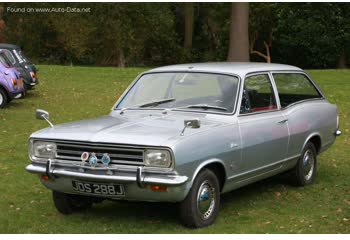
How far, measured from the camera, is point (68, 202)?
21.1 ft

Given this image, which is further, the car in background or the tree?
the tree

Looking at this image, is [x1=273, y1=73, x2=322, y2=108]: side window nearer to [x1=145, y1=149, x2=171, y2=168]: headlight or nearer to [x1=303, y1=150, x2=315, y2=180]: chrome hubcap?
[x1=303, y1=150, x2=315, y2=180]: chrome hubcap

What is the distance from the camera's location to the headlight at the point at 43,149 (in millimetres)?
5984

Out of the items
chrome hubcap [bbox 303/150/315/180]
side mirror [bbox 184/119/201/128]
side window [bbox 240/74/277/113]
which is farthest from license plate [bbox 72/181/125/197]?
chrome hubcap [bbox 303/150/315/180]

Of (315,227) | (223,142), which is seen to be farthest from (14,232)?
(315,227)

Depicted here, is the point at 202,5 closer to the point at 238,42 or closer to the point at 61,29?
the point at 61,29

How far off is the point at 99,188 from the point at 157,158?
0.65 m

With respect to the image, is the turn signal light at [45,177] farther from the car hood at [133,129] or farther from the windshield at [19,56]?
the windshield at [19,56]

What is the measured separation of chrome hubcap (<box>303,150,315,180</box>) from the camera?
310 inches

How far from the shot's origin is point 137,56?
43.8 meters

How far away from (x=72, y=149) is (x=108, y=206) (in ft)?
4.03

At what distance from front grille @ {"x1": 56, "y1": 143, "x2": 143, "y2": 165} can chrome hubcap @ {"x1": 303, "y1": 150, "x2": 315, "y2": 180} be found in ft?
9.90

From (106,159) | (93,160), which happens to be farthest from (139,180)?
(93,160)

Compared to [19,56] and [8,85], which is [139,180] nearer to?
[8,85]
